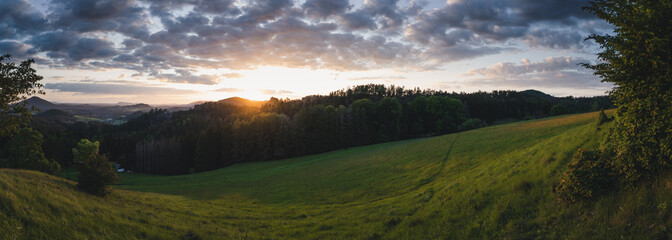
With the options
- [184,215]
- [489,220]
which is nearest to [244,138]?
[184,215]

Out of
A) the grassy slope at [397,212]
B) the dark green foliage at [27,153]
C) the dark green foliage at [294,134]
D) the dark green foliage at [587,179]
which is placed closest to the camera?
the grassy slope at [397,212]

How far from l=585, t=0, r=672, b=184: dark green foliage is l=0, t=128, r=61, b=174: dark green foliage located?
65.7m

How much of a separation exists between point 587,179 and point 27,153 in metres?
68.5

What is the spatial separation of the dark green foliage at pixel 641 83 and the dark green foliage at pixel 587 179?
1.06 ft

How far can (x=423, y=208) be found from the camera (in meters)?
13.6

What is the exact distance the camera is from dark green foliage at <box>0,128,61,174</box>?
43656 millimetres

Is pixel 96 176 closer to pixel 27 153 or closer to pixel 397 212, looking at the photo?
pixel 397 212

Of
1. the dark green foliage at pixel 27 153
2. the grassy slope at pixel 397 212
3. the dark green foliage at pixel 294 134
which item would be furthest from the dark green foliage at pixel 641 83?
the dark green foliage at pixel 294 134

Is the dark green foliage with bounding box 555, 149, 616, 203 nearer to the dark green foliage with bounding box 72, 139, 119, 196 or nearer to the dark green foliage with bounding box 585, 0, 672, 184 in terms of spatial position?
the dark green foliage with bounding box 585, 0, 672, 184

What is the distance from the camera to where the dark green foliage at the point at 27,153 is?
143 ft

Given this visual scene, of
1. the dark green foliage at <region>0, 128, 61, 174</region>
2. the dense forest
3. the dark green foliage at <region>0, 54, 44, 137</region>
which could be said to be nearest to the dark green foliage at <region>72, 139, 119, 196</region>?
the dark green foliage at <region>0, 54, 44, 137</region>

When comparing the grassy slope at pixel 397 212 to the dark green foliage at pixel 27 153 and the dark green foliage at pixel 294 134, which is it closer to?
Answer: the dark green foliage at pixel 27 153

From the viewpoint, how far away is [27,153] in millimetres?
44219

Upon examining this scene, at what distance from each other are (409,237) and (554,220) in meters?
4.77
